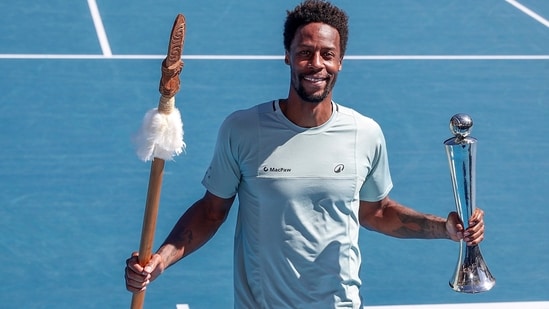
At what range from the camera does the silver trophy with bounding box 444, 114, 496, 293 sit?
514cm

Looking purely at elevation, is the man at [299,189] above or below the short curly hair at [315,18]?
below

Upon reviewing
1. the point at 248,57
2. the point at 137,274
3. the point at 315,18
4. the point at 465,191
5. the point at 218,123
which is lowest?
the point at 137,274

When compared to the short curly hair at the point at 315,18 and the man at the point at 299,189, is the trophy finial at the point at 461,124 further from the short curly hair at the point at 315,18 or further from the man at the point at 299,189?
the short curly hair at the point at 315,18

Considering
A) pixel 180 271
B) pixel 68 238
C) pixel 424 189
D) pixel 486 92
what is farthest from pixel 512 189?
pixel 68 238

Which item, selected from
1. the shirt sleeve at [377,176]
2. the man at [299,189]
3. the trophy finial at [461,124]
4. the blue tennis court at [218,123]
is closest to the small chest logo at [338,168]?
the man at [299,189]

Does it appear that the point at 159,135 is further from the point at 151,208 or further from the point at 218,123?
the point at 218,123

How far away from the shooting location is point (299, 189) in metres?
5.21

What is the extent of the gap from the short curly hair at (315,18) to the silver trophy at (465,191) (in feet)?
2.02

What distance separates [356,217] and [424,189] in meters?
4.53

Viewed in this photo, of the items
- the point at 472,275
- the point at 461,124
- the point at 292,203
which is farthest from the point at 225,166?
the point at 472,275

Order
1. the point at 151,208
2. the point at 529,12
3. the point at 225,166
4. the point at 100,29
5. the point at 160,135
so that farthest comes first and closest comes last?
the point at 529,12 < the point at 100,29 < the point at 225,166 < the point at 151,208 < the point at 160,135

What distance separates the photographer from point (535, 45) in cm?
1291

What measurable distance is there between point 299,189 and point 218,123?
5.52 meters

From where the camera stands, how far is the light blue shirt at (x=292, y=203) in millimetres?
5203
